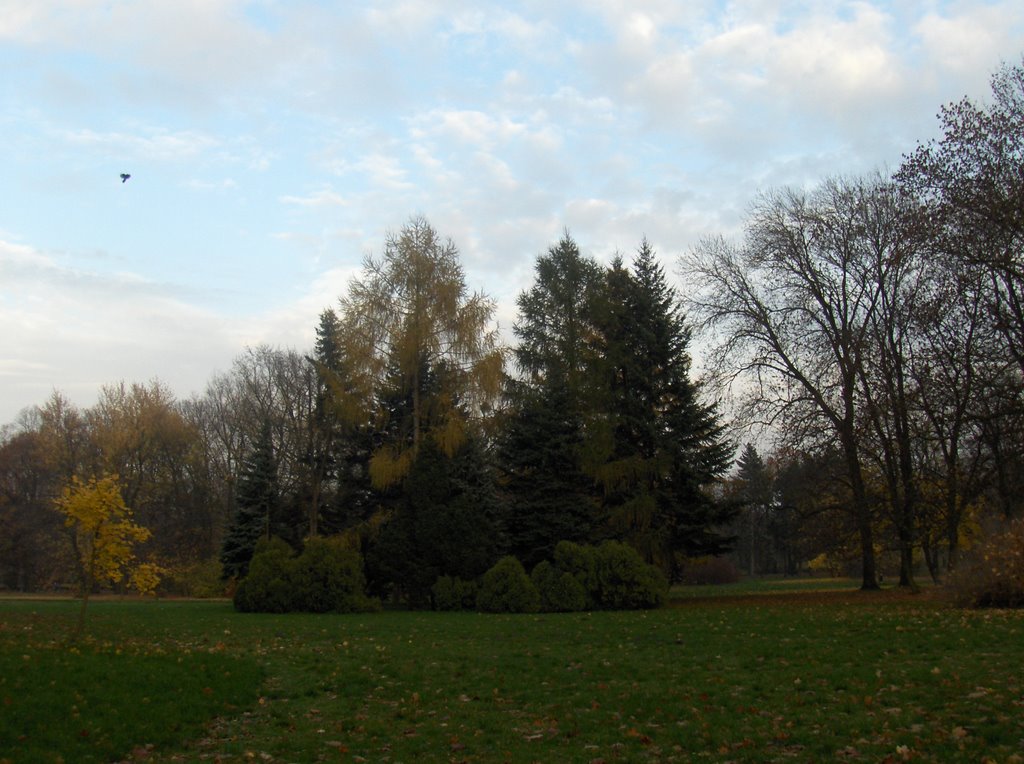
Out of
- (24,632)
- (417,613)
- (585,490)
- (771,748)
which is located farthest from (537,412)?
(771,748)

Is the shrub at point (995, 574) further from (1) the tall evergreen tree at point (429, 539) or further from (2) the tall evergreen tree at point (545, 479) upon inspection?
(1) the tall evergreen tree at point (429, 539)

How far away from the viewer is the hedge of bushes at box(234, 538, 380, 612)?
23.2m

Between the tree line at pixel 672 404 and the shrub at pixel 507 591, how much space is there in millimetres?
1328

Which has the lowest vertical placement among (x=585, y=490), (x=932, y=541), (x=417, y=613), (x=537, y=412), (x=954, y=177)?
(x=417, y=613)

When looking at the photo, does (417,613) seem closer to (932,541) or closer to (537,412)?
(537,412)

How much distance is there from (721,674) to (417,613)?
1369 centimetres


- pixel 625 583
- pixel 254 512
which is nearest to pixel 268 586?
pixel 625 583

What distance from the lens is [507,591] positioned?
22.5 metres

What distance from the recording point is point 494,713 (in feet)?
29.7

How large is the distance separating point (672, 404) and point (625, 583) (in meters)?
8.59

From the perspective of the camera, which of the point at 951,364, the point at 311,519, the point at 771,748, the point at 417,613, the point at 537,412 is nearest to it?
the point at 771,748

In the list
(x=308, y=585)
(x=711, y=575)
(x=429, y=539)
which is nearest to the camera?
(x=308, y=585)

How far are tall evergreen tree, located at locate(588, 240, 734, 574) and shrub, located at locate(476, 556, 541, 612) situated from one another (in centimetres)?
569

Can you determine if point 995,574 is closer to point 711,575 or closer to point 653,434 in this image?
point 653,434
